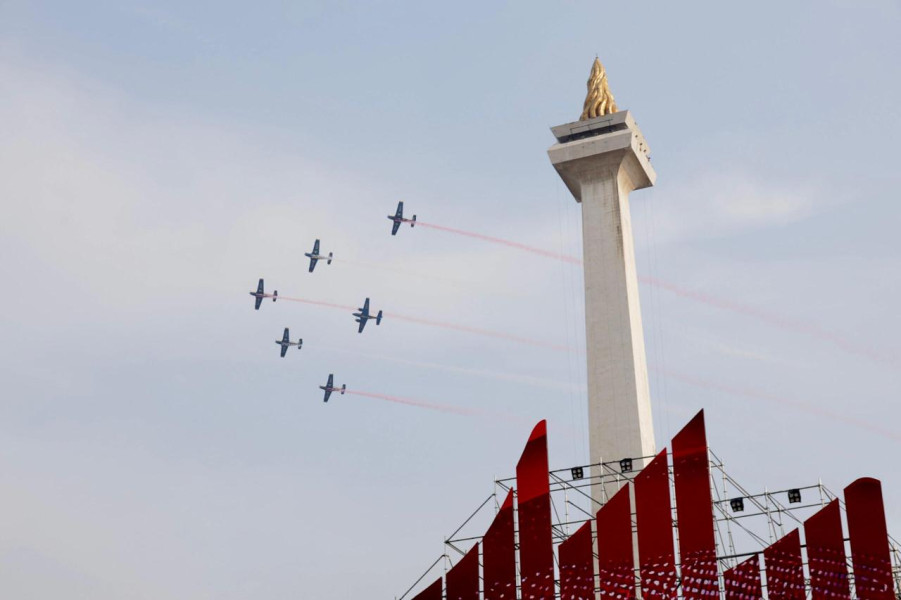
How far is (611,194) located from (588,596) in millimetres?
31742

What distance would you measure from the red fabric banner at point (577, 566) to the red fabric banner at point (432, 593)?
688 centimetres

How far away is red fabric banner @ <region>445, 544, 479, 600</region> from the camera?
196 feet

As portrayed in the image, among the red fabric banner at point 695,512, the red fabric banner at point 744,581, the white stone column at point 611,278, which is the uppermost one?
the white stone column at point 611,278

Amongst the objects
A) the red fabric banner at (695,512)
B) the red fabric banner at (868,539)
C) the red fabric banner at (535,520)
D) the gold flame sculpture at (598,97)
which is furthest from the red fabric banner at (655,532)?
the gold flame sculpture at (598,97)

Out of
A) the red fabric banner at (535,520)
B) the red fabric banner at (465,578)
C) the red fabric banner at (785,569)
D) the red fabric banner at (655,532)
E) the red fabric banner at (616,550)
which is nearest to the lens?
the red fabric banner at (785,569)

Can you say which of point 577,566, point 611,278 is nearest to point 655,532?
point 577,566

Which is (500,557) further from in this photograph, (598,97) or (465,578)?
(598,97)

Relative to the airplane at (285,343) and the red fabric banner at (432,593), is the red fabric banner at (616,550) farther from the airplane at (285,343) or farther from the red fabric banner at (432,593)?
the airplane at (285,343)

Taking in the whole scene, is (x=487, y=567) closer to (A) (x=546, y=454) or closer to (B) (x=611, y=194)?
(A) (x=546, y=454)

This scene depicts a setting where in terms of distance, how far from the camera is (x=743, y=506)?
2398 inches

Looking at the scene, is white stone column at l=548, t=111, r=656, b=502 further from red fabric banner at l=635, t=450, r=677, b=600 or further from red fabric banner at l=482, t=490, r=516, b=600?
red fabric banner at l=635, t=450, r=677, b=600

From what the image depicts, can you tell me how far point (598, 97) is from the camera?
84.4 metres

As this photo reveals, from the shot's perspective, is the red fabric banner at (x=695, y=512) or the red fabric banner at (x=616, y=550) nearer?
the red fabric banner at (x=695, y=512)

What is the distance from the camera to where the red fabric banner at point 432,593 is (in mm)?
60625
